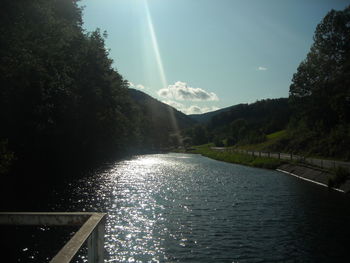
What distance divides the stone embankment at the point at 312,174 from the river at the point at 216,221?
6.49ft

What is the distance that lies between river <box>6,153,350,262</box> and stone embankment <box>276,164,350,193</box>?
1.98 meters

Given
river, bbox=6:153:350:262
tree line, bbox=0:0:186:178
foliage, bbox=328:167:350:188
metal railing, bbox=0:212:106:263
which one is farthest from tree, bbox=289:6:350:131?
metal railing, bbox=0:212:106:263

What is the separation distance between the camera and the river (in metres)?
14.5

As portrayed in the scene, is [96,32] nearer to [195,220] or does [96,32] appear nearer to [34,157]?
[34,157]

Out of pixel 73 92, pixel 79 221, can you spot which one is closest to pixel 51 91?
pixel 73 92

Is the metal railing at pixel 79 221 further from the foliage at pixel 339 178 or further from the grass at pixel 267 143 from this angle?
the grass at pixel 267 143

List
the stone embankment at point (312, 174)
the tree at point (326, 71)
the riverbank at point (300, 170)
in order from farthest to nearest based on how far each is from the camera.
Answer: the tree at point (326, 71) → the riverbank at point (300, 170) → the stone embankment at point (312, 174)

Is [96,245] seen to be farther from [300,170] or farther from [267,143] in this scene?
[267,143]

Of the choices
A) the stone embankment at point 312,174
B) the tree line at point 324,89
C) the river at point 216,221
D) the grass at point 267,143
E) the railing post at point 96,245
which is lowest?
the river at point 216,221

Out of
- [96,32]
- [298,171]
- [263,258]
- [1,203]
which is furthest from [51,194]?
[96,32]

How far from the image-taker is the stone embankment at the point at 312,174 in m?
32.4

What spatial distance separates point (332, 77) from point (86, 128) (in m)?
49.7

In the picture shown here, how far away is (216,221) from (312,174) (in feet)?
86.4

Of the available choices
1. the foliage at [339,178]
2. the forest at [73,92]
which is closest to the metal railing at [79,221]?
the forest at [73,92]
